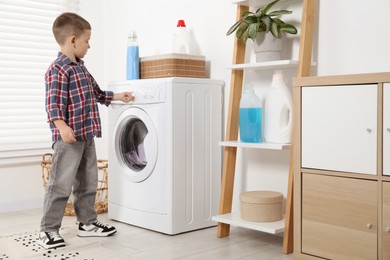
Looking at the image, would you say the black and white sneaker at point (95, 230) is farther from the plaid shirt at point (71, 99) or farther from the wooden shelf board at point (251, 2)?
the wooden shelf board at point (251, 2)

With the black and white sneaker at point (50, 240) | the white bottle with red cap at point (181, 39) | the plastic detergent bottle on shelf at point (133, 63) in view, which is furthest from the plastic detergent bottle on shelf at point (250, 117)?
the black and white sneaker at point (50, 240)

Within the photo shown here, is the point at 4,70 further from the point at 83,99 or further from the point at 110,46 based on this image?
the point at 83,99

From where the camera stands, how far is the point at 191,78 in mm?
2502

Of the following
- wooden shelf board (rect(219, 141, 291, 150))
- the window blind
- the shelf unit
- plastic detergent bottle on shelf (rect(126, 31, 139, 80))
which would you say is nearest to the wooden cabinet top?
the shelf unit

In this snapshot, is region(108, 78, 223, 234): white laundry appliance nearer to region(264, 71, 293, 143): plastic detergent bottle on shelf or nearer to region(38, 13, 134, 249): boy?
region(38, 13, 134, 249): boy

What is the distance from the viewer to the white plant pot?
7.42 feet

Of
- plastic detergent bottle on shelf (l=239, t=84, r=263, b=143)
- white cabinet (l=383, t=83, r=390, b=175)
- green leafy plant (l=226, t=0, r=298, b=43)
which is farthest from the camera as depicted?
plastic detergent bottle on shelf (l=239, t=84, r=263, b=143)

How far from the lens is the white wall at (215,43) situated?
2076 millimetres

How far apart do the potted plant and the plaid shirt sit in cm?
75

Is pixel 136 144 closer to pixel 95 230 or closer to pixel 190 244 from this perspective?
pixel 95 230

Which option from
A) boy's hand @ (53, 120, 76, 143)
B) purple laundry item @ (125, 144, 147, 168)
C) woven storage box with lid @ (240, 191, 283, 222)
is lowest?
woven storage box with lid @ (240, 191, 283, 222)

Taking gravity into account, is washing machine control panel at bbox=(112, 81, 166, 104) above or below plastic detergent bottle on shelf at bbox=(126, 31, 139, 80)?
below

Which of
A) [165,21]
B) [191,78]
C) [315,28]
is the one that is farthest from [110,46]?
[315,28]

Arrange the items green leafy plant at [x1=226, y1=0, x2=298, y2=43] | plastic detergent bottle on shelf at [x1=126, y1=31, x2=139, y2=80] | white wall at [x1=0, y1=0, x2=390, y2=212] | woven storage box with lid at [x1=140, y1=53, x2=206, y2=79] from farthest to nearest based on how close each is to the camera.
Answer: plastic detergent bottle on shelf at [x1=126, y1=31, x2=139, y2=80] < woven storage box with lid at [x1=140, y1=53, x2=206, y2=79] < green leafy plant at [x1=226, y1=0, x2=298, y2=43] < white wall at [x1=0, y1=0, x2=390, y2=212]
